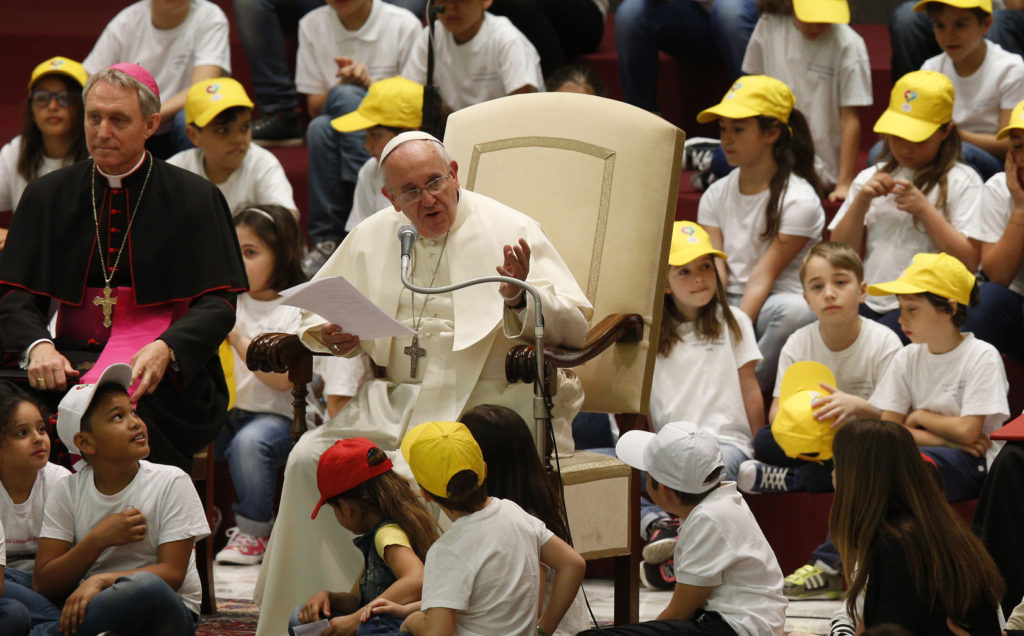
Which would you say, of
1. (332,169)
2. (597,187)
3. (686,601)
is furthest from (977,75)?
(686,601)

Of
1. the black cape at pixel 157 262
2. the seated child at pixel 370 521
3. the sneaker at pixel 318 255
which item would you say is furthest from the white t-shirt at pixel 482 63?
the seated child at pixel 370 521

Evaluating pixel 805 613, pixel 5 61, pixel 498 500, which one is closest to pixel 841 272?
pixel 805 613

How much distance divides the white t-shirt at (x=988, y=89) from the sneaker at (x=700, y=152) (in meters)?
0.98

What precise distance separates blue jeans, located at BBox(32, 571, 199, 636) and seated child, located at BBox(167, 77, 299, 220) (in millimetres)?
2822

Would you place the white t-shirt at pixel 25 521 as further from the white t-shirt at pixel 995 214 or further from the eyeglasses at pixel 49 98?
the white t-shirt at pixel 995 214

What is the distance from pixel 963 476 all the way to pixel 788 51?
2.54 metres

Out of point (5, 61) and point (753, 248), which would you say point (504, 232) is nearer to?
point (753, 248)

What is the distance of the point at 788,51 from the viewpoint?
6465mm

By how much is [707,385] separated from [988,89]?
2.02 metres

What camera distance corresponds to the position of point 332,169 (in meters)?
6.59

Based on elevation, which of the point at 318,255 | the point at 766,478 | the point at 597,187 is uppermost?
the point at 597,187

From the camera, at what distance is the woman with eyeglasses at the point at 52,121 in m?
6.10

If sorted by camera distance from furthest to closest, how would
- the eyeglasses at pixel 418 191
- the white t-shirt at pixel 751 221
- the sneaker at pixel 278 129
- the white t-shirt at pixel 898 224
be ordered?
the sneaker at pixel 278 129, the white t-shirt at pixel 751 221, the white t-shirt at pixel 898 224, the eyeglasses at pixel 418 191

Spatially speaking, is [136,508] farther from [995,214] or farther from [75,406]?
[995,214]
